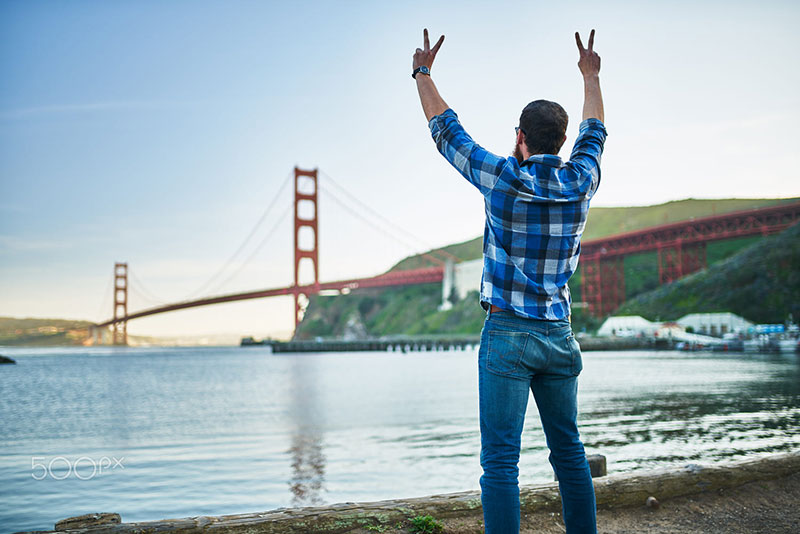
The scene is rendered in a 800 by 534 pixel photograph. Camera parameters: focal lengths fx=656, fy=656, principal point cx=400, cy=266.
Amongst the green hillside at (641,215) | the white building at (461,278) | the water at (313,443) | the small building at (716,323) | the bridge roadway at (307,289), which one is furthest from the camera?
the green hillside at (641,215)

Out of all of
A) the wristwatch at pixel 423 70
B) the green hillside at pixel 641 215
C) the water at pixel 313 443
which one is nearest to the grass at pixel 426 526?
the wristwatch at pixel 423 70

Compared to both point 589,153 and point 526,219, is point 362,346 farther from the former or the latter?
point 526,219

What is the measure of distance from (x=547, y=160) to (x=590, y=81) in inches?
19.7

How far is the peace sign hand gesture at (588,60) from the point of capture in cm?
216

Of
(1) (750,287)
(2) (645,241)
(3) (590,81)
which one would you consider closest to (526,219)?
(3) (590,81)

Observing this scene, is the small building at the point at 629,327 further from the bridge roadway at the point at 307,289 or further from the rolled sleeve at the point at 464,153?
the rolled sleeve at the point at 464,153

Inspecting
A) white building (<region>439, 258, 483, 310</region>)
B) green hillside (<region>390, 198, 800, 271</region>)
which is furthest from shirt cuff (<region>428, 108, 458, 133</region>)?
green hillside (<region>390, 198, 800, 271</region>)

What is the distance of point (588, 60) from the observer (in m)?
2.17

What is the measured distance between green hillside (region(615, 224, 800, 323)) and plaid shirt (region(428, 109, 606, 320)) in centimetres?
4998

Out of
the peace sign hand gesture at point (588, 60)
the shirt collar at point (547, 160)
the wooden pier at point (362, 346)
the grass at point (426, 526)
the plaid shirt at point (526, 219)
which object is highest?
the peace sign hand gesture at point (588, 60)

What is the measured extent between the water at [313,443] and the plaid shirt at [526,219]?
4388 mm

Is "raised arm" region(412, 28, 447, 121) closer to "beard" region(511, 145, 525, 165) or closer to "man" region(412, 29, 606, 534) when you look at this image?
"man" region(412, 29, 606, 534)

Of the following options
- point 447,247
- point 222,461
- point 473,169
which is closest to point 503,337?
point 473,169

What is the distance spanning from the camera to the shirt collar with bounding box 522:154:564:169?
71.2 inches
